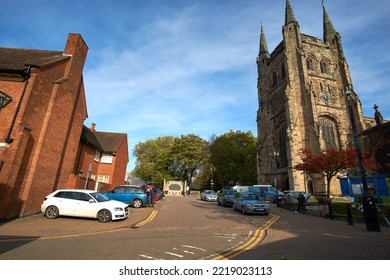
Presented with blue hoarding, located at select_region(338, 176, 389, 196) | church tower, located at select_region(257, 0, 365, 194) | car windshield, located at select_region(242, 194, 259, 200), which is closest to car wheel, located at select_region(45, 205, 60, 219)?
car windshield, located at select_region(242, 194, 259, 200)

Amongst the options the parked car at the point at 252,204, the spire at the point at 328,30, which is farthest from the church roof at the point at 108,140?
the spire at the point at 328,30

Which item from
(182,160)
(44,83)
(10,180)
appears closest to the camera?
(10,180)

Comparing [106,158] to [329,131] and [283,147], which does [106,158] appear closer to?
[283,147]

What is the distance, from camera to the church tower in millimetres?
33250

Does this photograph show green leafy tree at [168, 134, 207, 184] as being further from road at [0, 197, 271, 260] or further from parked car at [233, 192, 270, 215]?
road at [0, 197, 271, 260]

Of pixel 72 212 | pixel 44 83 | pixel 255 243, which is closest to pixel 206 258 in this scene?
pixel 255 243

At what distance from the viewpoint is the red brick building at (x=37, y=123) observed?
1073cm

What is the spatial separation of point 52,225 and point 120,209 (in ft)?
9.78

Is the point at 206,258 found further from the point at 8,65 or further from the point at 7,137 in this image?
the point at 8,65

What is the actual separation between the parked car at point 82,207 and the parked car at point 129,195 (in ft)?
16.9

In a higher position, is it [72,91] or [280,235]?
[72,91]

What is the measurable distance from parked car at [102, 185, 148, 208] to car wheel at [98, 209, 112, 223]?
5.59 m

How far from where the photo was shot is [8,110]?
11312 millimetres

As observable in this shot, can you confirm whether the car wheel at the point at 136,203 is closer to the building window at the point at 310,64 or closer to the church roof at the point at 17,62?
the church roof at the point at 17,62
